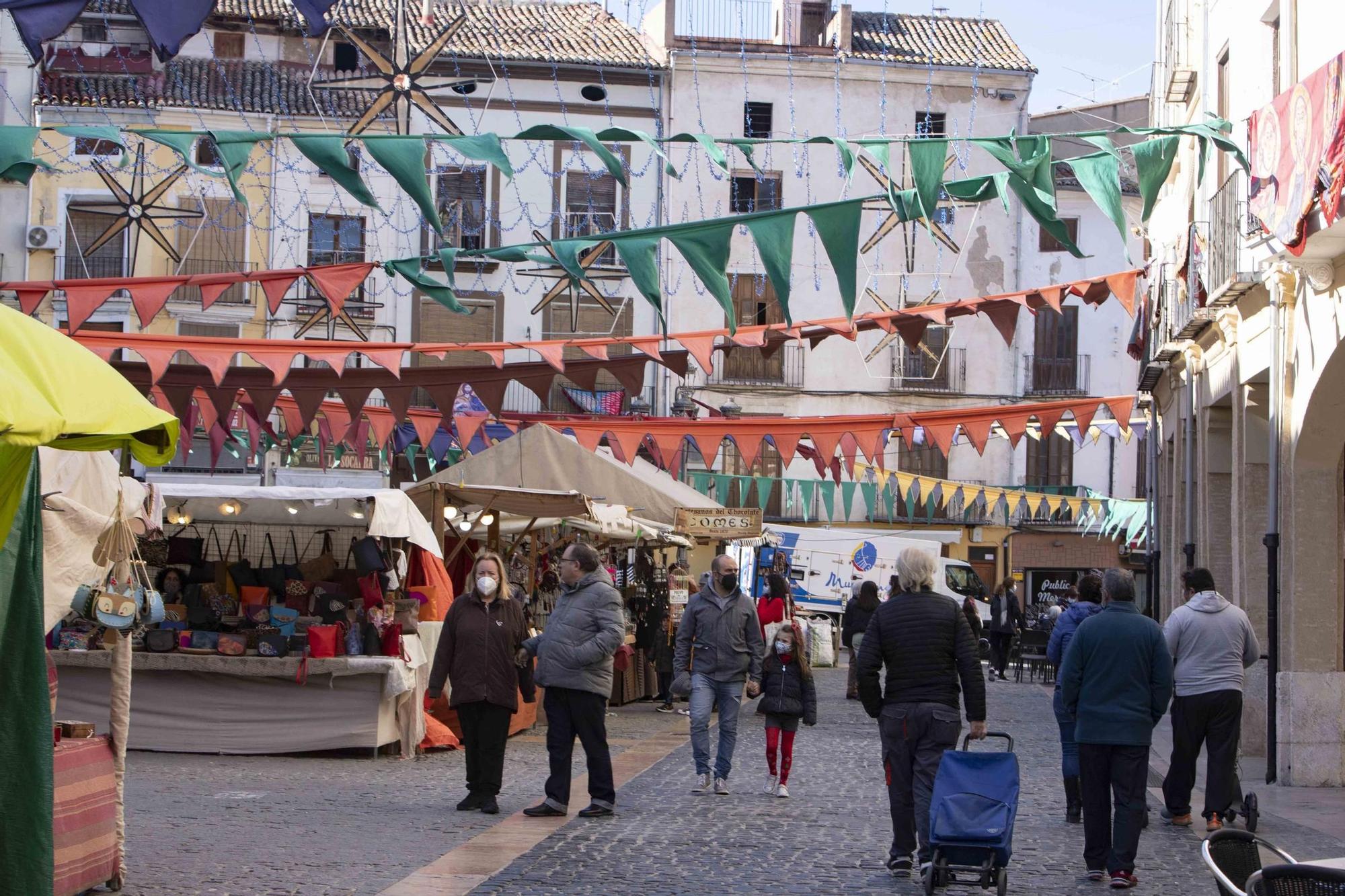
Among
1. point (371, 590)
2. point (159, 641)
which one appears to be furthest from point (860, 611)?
point (159, 641)

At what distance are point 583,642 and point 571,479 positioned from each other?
302 inches

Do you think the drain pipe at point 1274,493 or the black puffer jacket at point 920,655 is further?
the drain pipe at point 1274,493

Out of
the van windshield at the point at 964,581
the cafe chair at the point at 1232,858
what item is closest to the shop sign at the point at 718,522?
the cafe chair at the point at 1232,858

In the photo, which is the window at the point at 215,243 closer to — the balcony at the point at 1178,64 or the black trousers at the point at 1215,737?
the balcony at the point at 1178,64

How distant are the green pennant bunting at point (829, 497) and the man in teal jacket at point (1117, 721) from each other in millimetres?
30714

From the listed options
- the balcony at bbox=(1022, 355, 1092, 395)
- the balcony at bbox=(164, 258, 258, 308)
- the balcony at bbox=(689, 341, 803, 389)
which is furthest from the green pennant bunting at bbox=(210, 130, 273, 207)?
the balcony at bbox=(1022, 355, 1092, 395)

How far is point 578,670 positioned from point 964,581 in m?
29.9

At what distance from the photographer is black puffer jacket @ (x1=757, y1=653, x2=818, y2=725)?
1241 cm

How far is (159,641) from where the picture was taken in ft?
47.0

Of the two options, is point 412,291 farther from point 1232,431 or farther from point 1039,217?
point 1039,217

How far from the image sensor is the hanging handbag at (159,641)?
14.3 m

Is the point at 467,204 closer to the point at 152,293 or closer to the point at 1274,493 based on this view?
the point at 152,293

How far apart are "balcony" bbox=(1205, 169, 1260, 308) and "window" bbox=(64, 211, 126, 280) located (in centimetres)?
2570

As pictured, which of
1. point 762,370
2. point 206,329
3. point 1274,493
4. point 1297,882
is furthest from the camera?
point 762,370
